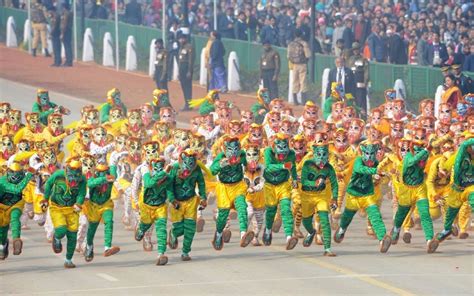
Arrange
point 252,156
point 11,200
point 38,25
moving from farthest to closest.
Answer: point 38,25 → point 252,156 → point 11,200

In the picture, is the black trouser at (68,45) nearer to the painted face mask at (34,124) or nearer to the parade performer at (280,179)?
the painted face mask at (34,124)

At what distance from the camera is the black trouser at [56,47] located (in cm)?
4869

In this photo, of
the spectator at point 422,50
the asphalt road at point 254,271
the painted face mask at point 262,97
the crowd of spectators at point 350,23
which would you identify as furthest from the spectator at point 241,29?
the asphalt road at point 254,271

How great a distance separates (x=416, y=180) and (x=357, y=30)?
18525 mm

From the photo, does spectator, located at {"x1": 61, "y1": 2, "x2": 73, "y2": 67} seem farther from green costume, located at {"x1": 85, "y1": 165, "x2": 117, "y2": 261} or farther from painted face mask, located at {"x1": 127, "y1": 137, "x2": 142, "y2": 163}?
green costume, located at {"x1": 85, "y1": 165, "x2": 117, "y2": 261}

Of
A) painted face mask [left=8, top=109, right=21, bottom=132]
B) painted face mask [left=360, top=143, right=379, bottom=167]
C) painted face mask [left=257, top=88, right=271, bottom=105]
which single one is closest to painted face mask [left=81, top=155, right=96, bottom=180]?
painted face mask [left=360, top=143, right=379, bottom=167]

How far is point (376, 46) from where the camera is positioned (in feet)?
135

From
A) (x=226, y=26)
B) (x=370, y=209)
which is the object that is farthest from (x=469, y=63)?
(x=370, y=209)

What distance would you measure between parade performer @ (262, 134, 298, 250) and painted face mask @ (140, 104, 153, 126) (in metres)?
5.79

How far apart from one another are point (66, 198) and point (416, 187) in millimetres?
4961

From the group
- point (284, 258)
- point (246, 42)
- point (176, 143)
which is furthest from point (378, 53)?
point (284, 258)

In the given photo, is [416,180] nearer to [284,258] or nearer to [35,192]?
[284,258]

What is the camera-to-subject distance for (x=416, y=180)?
979 inches

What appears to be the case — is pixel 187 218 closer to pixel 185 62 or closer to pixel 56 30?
pixel 185 62
